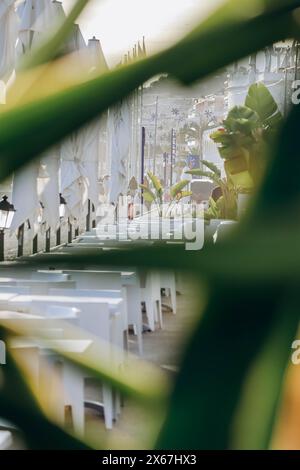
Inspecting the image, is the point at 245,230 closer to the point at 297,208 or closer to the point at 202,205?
the point at 297,208

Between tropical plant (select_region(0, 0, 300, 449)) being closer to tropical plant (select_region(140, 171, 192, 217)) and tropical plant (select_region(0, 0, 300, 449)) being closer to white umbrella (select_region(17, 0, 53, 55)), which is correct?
white umbrella (select_region(17, 0, 53, 55))

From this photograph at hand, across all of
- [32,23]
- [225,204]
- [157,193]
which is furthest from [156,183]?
[32,23]

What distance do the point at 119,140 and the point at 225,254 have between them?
18 centimetres

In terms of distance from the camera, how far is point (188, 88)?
0.16 metres

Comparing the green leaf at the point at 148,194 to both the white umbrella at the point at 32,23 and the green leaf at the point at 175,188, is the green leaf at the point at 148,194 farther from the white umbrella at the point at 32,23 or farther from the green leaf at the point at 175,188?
the white umbrella at the point at 32,23

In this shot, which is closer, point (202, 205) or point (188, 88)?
point (188, 88)

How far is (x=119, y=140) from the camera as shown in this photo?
1.04ft

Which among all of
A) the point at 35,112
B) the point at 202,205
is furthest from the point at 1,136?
the point at 202,205

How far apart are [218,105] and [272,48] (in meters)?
0.05

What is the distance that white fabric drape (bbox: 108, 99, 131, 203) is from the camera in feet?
0.53

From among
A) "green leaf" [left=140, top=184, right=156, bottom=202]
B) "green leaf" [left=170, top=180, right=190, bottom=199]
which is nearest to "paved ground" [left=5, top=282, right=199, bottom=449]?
"green leaf" [left=170, top=180, right=190, bottom=199]

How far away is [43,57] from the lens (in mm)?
167

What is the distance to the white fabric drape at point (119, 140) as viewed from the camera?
0.53 feet
